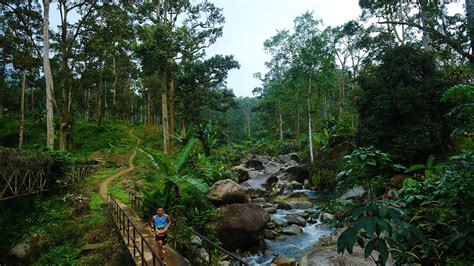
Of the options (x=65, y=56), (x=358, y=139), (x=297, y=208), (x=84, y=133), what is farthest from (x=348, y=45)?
(x=84, y=133)

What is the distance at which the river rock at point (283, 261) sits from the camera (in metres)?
8.99

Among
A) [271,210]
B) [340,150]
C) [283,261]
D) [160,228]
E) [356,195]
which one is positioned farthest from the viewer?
[340,150]

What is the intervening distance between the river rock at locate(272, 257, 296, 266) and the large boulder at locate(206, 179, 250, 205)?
11.5 ft

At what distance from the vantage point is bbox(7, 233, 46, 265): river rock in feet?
31.8

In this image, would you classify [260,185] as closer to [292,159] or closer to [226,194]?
[226,194]

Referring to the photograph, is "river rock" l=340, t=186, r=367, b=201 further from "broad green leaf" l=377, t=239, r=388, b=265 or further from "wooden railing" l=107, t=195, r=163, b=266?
"broad green leaf" l=377, t=239, r=388, b=265

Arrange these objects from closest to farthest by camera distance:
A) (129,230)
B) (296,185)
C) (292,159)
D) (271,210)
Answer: (129,230)
(271,210)
(296,185)
(292,159)

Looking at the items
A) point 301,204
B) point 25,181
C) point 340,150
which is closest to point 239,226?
point 301,204

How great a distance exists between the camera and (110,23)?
1958 cm

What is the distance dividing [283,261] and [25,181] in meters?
10.9

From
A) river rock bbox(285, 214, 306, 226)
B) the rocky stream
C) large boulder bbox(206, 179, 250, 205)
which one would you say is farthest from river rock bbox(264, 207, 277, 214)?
large boulder bbox(206, 179, 250, 205)

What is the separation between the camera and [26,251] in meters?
9.88

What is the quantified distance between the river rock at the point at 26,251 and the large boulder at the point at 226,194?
622 centimetres

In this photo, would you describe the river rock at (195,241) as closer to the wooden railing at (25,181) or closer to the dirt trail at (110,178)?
the wooden railing at (25,181)
